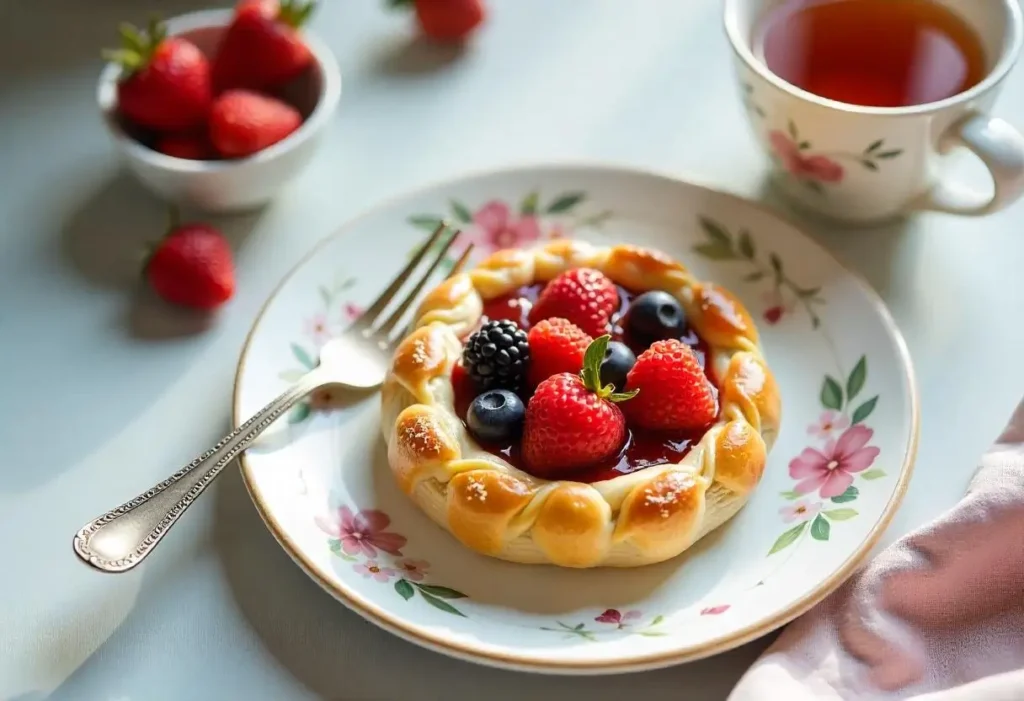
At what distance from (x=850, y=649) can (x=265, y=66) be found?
128cm

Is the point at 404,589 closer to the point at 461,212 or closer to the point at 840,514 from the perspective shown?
the point at 840,514

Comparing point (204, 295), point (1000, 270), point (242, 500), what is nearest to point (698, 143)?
point (1000, 270)

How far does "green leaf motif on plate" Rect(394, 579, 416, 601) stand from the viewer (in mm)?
1325

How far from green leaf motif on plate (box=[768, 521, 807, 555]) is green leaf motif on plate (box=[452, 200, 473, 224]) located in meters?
0.72

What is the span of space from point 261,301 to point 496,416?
57 centimetres

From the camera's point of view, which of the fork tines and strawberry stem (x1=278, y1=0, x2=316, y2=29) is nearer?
the fork tines

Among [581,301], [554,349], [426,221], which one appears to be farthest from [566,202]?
[554,349]

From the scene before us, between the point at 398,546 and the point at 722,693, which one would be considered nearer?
the point at 722,693

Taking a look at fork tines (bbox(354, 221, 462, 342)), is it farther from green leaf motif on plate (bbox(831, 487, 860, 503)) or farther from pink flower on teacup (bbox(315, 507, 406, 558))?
green leaf motif on plate (bbox(831, 487, 860, 503))

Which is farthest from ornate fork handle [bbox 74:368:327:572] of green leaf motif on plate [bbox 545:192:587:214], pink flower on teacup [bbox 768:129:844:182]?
pink flower on teacup [bbox 768:129:844:182]

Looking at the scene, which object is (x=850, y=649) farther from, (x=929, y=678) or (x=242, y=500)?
(x=242, y=500)

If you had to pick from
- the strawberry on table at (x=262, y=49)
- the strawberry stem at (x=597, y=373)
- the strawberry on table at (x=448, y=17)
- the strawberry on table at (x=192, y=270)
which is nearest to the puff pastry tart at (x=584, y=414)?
the strawberry stem at (x=597, y=373)

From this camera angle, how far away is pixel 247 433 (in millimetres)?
1434

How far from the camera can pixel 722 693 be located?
1.29 metres
